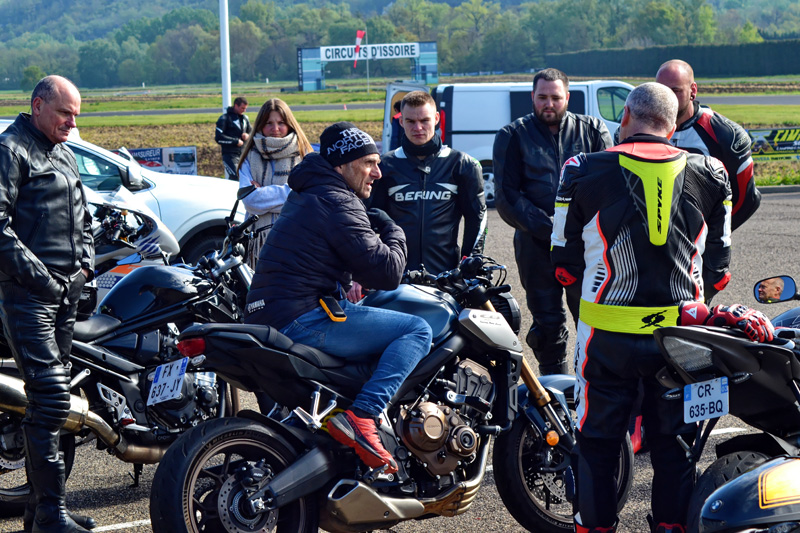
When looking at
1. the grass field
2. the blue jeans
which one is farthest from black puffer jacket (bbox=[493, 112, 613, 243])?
the grass field

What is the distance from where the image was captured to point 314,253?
3957mm

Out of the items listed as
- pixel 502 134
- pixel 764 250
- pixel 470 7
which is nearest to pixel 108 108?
pixel 764 250

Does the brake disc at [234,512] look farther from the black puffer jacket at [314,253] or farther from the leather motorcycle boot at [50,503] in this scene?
the leather motorcycle boot at [50,503]

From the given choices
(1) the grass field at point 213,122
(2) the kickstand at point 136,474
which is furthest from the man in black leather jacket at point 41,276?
(1) the grass field at point 213,122

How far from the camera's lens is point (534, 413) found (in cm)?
436

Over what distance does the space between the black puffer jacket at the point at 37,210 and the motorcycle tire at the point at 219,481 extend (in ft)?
3.88

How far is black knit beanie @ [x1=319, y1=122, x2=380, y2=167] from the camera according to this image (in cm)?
411

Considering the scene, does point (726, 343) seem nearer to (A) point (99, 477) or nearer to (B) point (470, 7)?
(A) point (99, 477)

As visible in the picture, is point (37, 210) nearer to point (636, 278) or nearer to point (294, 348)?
point (294, 348)

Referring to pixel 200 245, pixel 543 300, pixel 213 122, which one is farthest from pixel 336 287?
pixel 213 122

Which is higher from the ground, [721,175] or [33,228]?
[721,175]

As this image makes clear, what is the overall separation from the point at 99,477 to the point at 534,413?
2487mm

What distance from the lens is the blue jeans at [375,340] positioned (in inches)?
153

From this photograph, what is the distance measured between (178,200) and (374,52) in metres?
70.8
